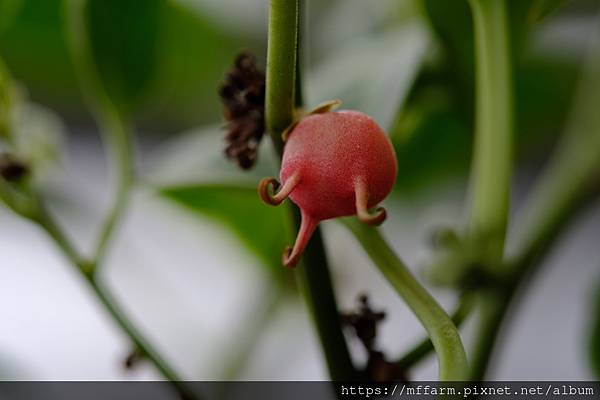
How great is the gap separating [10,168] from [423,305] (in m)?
0.23

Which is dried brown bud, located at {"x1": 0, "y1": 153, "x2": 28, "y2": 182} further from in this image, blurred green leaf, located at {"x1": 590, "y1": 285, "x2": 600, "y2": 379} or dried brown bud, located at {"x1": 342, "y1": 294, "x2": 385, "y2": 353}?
blurred green leaf, located at {"x1": 590, "y1": 285, "x2": 600, "y2": 379}

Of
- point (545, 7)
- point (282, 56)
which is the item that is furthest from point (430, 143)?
point (282, 56)

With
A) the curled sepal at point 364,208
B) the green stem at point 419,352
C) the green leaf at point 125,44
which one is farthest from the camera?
the green leaf at point 125,44

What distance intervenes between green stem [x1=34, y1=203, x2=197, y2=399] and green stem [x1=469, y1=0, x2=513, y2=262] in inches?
6.0

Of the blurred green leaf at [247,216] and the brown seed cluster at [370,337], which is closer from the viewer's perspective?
the brown seed cluster at [370,337]

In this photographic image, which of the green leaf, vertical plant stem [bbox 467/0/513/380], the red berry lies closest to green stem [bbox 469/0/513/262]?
vertical plant stem [bbox 467/0/513/380]

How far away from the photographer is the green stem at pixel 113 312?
0.35 m

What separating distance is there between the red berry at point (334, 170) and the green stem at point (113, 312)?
0.15m

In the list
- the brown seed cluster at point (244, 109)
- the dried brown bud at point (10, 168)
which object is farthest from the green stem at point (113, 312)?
the brown seed cluster at point (244, 109)

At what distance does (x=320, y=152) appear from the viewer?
0.73 ft

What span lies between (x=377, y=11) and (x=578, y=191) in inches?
10.9

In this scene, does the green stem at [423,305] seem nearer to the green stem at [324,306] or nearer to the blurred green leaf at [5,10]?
the green stem at [324,306]

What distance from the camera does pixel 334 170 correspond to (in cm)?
Result: 22

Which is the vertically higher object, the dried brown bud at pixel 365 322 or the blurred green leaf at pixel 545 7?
the blurred green leaf at pixel 545 7
